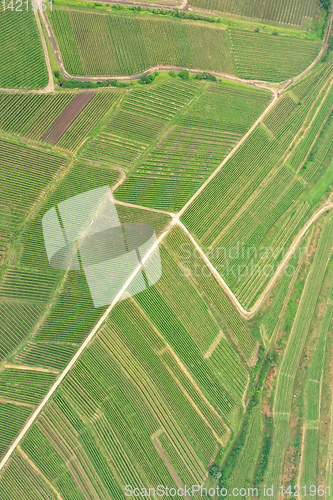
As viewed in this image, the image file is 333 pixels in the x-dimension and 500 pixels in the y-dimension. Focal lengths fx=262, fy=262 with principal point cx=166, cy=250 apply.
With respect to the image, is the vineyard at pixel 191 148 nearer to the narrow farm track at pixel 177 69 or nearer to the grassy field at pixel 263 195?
the narrow farm track at pixel 177 69

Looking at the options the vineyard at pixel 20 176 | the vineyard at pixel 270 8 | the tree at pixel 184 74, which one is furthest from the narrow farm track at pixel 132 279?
the vineyard at pixel 270 8

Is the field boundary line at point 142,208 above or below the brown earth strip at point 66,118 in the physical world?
below

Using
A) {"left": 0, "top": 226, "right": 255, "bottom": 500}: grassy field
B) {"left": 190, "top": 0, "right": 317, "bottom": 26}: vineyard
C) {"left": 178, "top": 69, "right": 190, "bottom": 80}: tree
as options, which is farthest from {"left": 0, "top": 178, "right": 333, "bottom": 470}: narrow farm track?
{"left": 190, "top": 0, "right": 317, "bottom": 26}: vineyard

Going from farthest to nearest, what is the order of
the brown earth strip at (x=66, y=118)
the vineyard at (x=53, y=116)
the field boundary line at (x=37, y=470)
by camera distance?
the brown earth strip at (x=66, y=118), the vineyard at (x=53, y=116), the field boundary line at (x=37, y=470)

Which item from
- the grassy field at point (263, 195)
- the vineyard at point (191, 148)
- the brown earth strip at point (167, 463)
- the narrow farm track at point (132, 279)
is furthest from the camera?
the grassy field at point (263, 195)

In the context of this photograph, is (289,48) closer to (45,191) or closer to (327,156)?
(327,156)

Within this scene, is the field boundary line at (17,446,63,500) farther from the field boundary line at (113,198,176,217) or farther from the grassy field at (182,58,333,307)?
the grassy field at (182,58,333,307)

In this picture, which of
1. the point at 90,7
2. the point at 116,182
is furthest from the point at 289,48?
the point at 116,182
